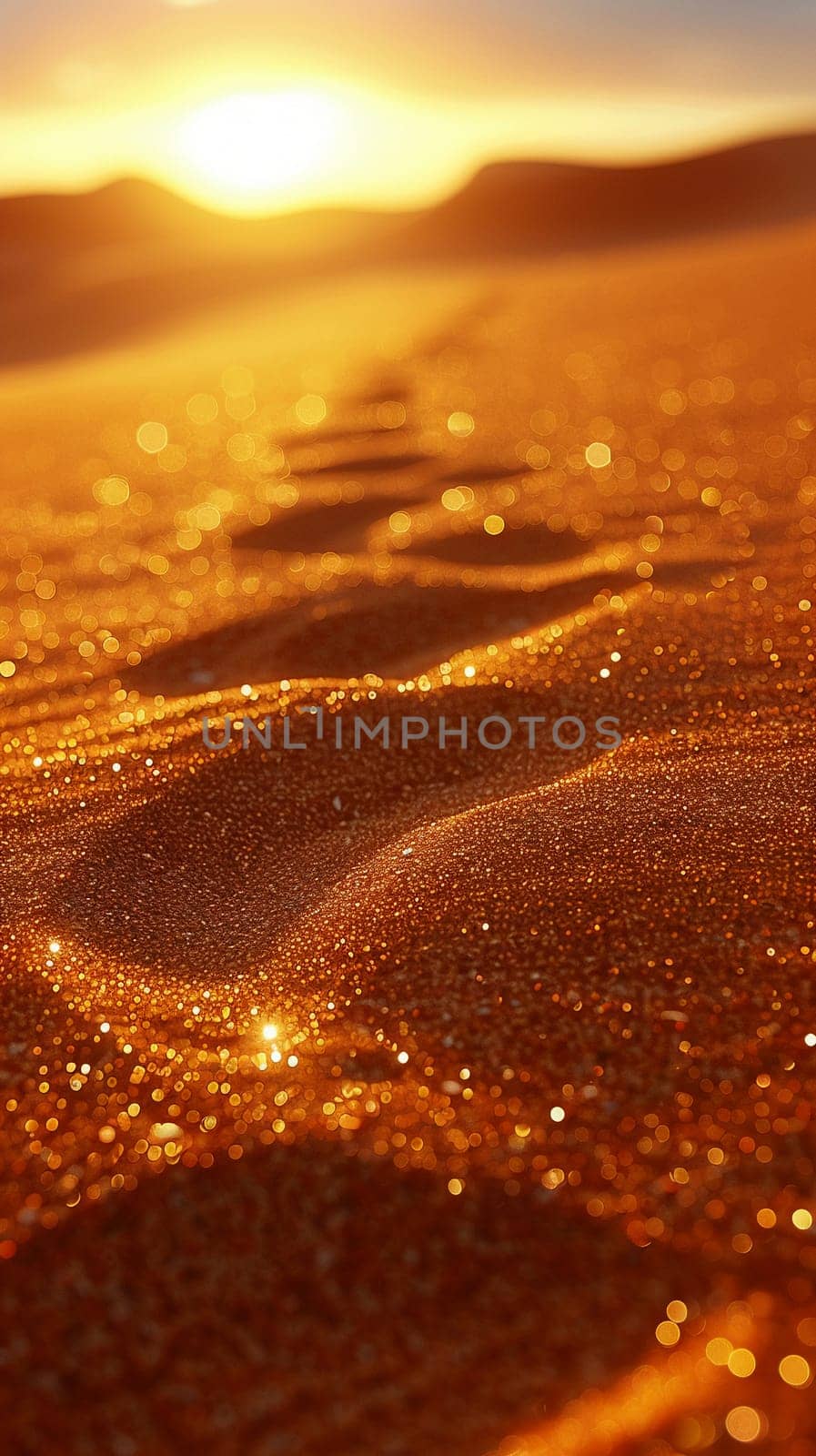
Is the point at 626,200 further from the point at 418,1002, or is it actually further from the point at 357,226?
the point at 418,1002

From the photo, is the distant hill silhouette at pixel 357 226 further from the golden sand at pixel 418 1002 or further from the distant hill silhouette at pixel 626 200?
the golden sand at pixel 418 1002

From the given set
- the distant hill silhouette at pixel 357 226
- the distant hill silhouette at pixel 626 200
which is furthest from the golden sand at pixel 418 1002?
the distant hill silhouette at pixel 626 200

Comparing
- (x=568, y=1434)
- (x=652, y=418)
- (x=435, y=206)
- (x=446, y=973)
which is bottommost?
(x=568, y=1434)

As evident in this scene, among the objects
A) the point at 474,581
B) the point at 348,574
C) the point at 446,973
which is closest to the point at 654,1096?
the point at 446,973

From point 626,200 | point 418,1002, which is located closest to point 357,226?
point 626,200

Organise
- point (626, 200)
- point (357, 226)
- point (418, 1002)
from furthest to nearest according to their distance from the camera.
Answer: point (357, 226) < point (626, 200) < point (418, 1002)

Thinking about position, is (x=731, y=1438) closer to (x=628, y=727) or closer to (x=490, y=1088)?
(x=490, y=1088)
